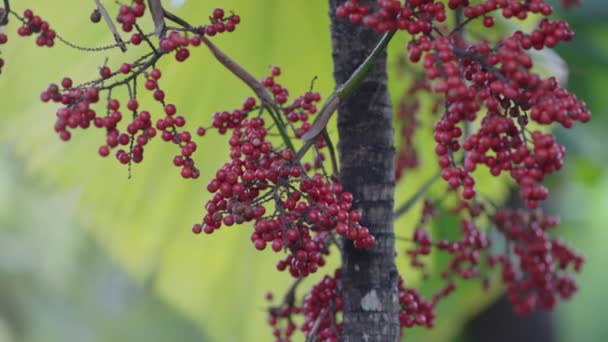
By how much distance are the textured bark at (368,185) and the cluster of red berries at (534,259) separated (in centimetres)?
50

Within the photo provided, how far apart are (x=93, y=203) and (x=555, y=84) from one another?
1342 millimetres

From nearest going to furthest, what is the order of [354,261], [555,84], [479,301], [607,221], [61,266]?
1. [555,84]
2. [354,261]
3. [479,301]
4. [607,221]
5. [61,266]

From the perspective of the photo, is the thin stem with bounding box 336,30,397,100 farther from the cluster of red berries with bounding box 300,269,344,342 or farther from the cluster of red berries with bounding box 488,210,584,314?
the cluster of red berries with bounding box 488,210,584,314

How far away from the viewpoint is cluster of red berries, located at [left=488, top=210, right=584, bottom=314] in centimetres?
131

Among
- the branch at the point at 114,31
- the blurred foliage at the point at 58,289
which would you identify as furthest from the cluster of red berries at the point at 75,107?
the blurred foliage at the point at 58,289

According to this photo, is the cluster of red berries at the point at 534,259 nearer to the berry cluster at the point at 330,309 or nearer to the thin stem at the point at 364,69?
the berry cluster at the point at 330,309

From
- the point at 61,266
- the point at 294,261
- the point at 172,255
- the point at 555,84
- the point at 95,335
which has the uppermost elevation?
the point at 61,266

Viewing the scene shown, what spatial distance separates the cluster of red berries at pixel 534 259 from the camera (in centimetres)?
131

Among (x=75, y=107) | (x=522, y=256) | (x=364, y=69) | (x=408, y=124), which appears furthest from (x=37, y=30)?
(x=408, y=124)

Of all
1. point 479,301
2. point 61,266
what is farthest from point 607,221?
point 61,266

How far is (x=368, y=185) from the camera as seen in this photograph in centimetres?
88

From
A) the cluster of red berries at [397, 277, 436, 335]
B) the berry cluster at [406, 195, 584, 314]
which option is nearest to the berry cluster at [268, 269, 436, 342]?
the cluster of red berries at [397, 277, 436, 335]

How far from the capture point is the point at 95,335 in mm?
6391

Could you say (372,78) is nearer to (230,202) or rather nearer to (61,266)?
(230,202)
